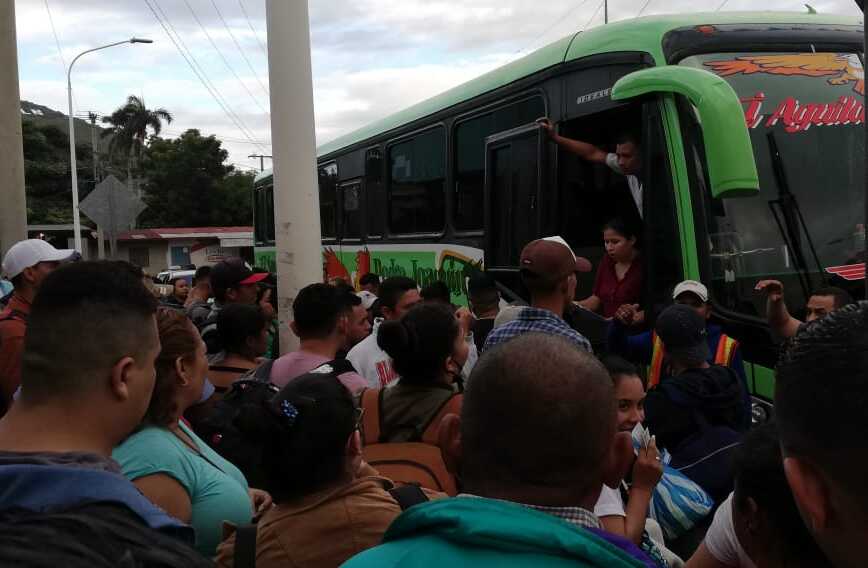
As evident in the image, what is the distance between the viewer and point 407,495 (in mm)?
2498

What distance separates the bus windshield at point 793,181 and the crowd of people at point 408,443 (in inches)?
74.7

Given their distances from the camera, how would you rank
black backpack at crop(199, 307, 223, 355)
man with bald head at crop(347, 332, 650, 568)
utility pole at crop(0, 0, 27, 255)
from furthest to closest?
utility pole at crop(0, 0, 27, 255), black backpack at crop(199, 307, 223, 355), man with bald head at crop(347, 332, 650, 568)

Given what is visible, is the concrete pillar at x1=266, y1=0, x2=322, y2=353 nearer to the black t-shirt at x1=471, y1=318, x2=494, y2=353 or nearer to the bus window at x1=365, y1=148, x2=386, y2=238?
the black t-shirt at x1=471, y1=318, x2=494, y2=353

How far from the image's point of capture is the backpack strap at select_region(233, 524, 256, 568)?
2.33 meters

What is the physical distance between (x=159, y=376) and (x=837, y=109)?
17.3 feet

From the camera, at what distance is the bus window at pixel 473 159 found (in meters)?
8.33

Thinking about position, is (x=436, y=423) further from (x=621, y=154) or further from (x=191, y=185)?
(x=191, y=185)

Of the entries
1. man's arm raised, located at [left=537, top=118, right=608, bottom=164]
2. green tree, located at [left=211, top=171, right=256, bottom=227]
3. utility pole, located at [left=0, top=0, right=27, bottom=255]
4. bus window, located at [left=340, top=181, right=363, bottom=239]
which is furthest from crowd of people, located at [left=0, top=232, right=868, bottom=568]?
green tree, located at [left=211, top=171, right=256, bottom=227]

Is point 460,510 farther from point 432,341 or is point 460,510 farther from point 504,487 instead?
point 432,341

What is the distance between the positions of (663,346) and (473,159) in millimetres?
4847

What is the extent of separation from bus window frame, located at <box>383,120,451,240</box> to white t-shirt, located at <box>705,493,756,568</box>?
7.16 meters

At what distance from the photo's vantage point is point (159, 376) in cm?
292

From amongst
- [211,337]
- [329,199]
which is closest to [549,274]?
[211,337]

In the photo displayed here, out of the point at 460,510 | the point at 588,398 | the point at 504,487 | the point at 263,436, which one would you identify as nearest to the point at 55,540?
the point at 460,510
